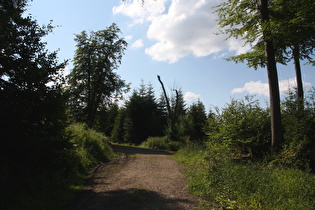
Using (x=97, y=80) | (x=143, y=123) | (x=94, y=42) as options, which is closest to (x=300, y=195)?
(x=97, y=80)

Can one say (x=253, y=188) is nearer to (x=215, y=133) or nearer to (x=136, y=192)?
(x=136, y=192)

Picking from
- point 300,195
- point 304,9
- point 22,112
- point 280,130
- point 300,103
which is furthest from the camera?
point 300,103

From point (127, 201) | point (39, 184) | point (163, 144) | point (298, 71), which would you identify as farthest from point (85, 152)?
point (163, 144)

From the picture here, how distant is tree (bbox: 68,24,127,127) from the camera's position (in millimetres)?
25531

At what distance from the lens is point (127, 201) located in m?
5.06

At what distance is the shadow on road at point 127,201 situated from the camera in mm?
4770

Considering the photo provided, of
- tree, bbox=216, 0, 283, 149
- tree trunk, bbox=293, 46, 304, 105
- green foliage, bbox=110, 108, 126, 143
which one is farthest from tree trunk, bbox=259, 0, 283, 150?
green foliage, bbox=110, 108, 126, 143

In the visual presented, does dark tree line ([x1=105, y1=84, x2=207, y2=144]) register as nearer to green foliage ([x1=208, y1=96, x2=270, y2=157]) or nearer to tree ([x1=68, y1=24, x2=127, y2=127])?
tree ([x1=68, y1=24, x2=127, y2=127])

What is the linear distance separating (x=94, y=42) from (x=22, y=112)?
2312cm

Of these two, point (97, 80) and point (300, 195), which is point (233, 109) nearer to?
point (300, 195)

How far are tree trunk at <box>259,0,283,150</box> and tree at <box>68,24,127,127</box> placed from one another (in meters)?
21.0

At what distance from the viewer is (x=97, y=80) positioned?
26.1 metres

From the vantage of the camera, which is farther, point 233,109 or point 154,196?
point 233,109

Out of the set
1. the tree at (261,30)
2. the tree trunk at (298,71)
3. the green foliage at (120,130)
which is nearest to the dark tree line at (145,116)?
the green foliage at (120,130)
